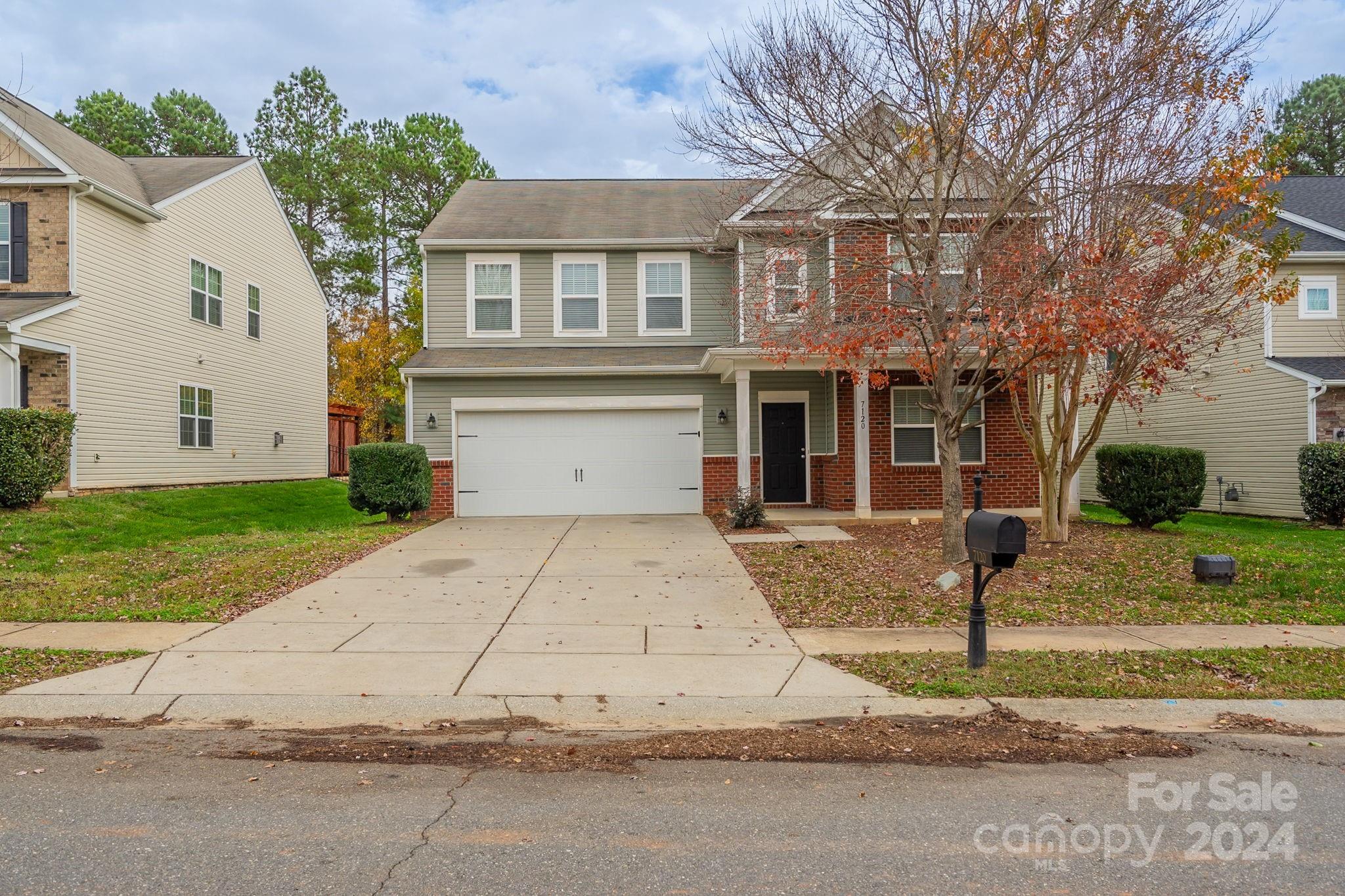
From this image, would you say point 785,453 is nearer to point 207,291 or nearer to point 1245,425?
point 1245,425

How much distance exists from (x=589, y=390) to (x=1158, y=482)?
9.92 m

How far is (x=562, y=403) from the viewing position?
15898 mm

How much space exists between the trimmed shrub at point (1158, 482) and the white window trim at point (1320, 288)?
567cm

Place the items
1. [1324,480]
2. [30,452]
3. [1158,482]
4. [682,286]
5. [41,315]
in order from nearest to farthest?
[30,452] < [1158,482] < [41,315] < [1324,480] < [682,286]

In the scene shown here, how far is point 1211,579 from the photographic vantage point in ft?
28.3

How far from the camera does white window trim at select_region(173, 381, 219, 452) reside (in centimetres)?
1725

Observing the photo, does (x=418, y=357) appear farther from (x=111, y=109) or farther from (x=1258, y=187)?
(x=111, y=109)

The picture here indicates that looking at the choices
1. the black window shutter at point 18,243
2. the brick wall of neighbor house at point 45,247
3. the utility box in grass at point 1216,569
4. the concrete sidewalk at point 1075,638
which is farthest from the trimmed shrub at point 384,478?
the utility box in grass at point 1216,569

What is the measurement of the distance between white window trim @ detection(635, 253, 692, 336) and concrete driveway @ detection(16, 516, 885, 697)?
6.75m

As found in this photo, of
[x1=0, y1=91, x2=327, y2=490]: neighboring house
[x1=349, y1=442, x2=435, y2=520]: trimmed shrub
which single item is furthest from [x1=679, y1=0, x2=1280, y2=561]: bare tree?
[x1=0, y1=91, x2=327, y2=490]: neighboring house

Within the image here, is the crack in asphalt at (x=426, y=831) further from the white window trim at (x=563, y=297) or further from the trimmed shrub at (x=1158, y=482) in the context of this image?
the white window trim at (x=563, y=297)

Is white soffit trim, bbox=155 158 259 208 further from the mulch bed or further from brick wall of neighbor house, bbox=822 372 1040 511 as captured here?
the mulch bed

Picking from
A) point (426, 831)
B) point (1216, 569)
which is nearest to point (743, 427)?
point (1216, 569)

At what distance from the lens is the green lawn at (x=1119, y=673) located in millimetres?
5512
